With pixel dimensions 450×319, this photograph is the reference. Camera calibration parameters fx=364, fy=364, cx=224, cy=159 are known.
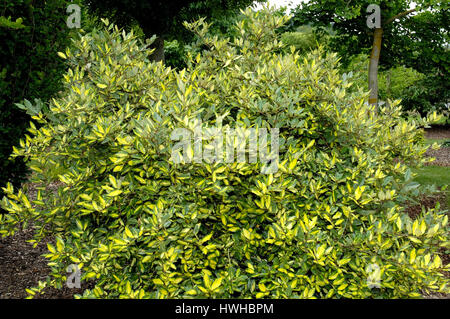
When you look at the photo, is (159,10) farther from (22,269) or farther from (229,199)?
(229,199)

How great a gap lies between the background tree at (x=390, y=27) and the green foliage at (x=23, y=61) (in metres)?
7.60

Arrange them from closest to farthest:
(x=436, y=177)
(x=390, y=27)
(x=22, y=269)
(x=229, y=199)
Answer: (x=229, y=199), (x=22, y=269), (x=436, y=177), (x=390, y=27)

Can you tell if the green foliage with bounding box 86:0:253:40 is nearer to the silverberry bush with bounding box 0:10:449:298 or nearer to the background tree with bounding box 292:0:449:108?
the background tree with bounding box 292:0:449:108

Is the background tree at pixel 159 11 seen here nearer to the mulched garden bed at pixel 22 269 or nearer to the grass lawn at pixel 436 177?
the mulched garden bed at pixel 22 269

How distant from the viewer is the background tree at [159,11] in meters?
9.03

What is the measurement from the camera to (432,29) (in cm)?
1095

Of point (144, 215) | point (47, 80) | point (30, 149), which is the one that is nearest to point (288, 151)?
point (144, 215)

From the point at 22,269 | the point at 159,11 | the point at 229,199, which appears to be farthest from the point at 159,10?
the point at 229,199

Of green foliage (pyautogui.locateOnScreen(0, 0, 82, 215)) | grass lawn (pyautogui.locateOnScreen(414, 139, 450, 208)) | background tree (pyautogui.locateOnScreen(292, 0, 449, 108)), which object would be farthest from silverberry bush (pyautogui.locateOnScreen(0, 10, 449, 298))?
background tree (pyautogui.locateOnScreen(292, 0, 449, 108))

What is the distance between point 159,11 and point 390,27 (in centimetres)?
725

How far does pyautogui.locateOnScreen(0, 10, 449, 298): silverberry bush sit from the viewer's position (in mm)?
2438

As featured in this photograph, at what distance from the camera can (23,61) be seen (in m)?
4.11

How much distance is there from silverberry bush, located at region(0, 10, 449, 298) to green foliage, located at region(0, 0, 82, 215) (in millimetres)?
1235

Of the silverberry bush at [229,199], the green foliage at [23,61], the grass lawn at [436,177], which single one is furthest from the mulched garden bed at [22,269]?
the grass lawn at [436,177]
